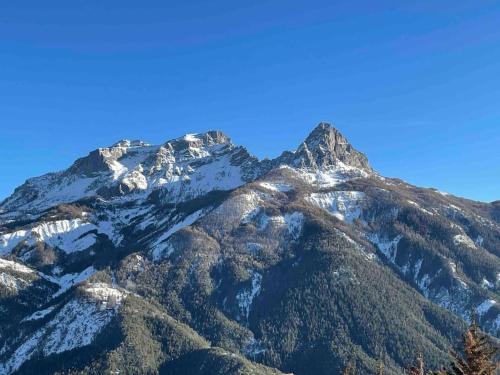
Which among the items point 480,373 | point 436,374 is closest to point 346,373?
point 436,374

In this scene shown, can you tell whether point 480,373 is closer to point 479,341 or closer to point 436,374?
point 479,341

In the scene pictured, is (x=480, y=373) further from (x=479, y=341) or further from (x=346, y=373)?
(x=346, y=373)

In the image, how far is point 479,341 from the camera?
4234 cm

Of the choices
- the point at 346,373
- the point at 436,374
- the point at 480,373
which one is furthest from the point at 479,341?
the point at 346,373

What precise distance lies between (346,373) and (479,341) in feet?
69.6

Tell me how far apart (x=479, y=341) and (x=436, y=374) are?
1154cm

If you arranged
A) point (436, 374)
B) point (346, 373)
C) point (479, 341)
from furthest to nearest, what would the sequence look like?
point (346, 373) < point (436, 374) < point (479, 341)

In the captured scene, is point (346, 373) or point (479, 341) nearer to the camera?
point (479, 341)

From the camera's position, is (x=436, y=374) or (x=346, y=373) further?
(x=346, y=373)

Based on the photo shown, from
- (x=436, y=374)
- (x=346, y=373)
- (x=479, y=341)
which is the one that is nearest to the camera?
(x=479, y=341)

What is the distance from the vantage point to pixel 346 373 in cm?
6119

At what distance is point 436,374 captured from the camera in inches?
2072

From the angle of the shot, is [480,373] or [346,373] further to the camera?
[346,373]

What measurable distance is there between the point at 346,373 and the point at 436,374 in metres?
10.8
